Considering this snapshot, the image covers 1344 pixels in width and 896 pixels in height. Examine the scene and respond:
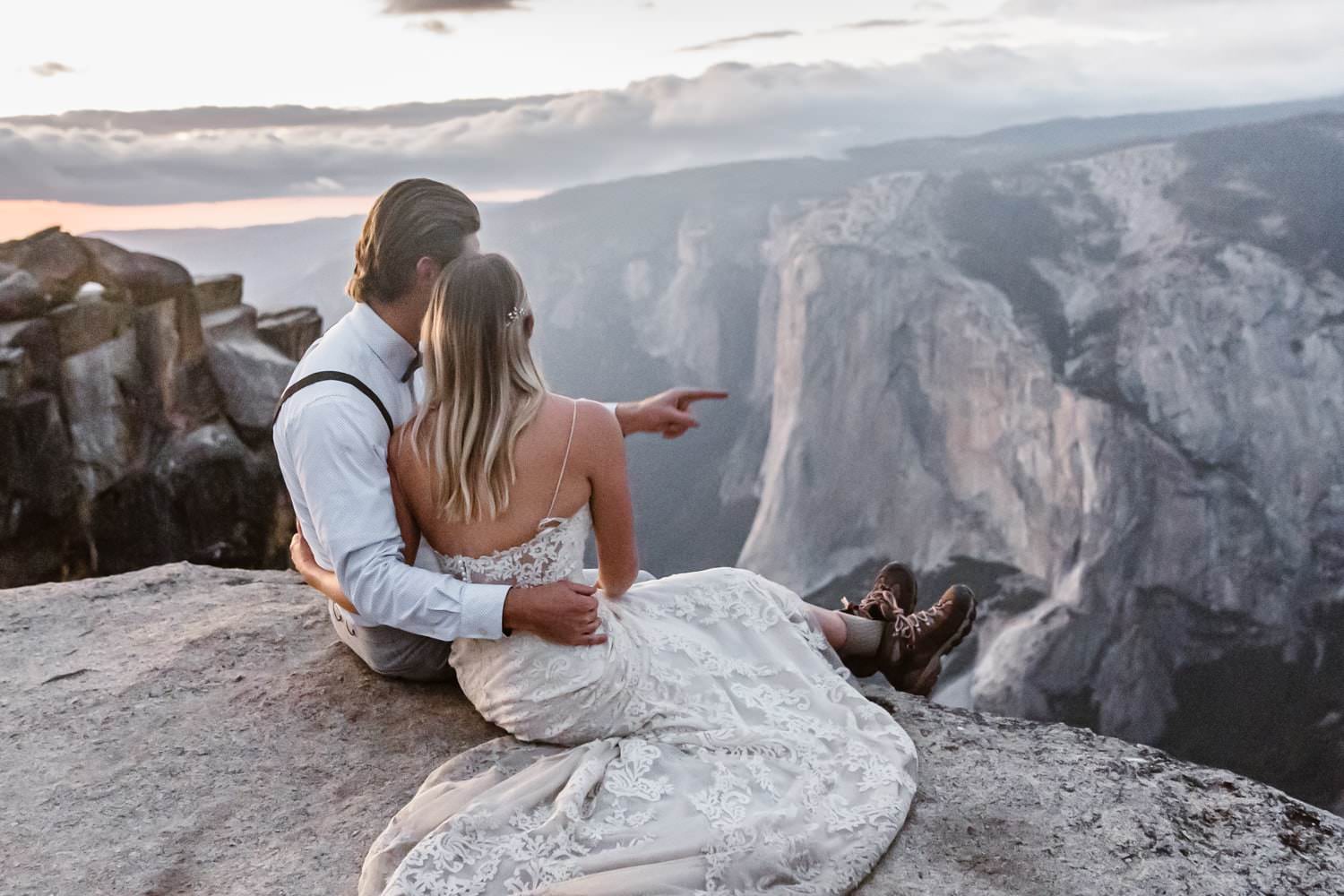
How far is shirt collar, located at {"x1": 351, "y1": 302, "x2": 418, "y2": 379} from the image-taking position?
3660mm

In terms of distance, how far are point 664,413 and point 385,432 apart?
920mm

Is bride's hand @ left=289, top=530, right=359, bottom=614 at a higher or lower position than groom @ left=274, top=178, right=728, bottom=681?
lower

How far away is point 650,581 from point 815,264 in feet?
125

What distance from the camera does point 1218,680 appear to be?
91.2 ft

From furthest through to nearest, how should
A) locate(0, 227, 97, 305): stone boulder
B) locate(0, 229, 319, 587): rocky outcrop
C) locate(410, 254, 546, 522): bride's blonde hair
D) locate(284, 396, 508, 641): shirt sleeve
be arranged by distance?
locate(0, 227, 97, 305): stone boulder → locate(0, 229, 319, 587): rocky outcrop → locate(284, 396, 508, 641): shirt sleeve → locate(410, 254, 546, 522): bride's blonde hair

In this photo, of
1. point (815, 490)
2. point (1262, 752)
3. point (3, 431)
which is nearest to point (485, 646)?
point (3, 431)

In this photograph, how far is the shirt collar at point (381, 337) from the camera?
366 cm

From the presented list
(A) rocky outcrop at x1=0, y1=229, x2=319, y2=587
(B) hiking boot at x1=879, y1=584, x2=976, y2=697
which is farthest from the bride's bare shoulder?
(A) rocky outcrop at x1=0, y1=229, x2=319, y2=587

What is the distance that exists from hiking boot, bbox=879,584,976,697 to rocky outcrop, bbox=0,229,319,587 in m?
10.2

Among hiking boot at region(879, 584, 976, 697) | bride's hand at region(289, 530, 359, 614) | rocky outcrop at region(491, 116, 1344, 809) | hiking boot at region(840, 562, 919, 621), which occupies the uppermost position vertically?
bride's hand at region(289, 530, 359, 614)

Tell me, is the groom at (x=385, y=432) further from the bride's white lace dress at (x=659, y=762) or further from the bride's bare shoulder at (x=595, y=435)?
the bride's bare shoulder at (x=595, y=435)

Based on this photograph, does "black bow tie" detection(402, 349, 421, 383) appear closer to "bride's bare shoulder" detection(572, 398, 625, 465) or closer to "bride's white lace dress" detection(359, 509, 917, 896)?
"bride's white lace dress" detection(359, 509, 917, 896)

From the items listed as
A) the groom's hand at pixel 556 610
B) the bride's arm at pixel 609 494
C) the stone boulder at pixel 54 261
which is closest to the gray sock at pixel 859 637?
the bride's arm at pixel 609 494

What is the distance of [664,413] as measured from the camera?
346 centimetres
